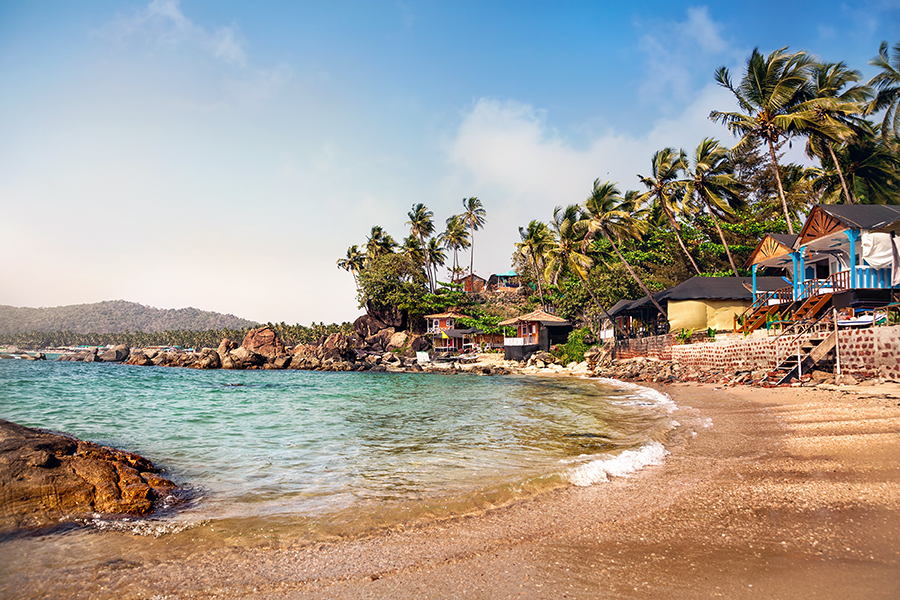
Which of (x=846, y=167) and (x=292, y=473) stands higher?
(x=846, y=167)

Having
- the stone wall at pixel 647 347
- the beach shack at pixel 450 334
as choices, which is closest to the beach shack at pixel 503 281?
the beach shack at pixel 450 334

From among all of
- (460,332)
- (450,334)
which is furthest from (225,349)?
(460,332)

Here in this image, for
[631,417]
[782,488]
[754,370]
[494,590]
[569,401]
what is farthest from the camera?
[754,370]

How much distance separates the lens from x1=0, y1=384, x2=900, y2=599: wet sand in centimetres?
304

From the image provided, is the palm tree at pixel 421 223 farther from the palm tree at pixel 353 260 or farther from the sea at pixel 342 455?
the sea at pixel 342 455

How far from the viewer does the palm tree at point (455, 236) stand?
66.1 metres

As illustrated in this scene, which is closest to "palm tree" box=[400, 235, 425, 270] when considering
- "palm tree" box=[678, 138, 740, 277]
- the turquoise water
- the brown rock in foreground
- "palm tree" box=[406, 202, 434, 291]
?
"palm tree" box=[406, 202, 434, 291]

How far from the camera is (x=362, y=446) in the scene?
8680 mm

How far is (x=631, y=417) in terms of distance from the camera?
1135 cm

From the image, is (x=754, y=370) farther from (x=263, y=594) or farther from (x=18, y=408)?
(x=18, y=408)

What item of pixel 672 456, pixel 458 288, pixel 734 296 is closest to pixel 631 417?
pixel 672 456

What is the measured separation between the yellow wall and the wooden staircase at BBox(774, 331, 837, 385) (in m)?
11.7

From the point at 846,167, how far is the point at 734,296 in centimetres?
1136

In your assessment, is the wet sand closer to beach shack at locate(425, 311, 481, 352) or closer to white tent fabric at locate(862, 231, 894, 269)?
white tent fabric at locate(862, 231, 894, 269)
